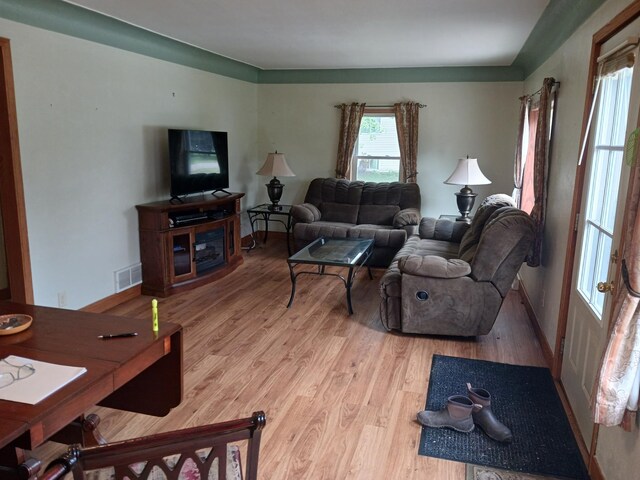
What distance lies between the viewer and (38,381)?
154cm

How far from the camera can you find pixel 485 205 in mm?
4668

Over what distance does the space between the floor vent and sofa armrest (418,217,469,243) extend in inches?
117

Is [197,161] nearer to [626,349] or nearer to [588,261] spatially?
[588,261]

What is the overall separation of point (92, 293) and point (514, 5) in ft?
13.1

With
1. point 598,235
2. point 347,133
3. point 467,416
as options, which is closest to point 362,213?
point 347,133

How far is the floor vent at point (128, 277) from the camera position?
4633 mm

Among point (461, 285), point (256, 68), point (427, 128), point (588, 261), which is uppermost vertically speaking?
point (256, 68)

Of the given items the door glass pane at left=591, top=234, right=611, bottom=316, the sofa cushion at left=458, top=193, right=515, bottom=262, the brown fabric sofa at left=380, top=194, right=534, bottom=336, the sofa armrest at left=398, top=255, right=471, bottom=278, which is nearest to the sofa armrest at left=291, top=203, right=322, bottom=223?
the sofa cushion at left=458, top=193, right=515, bottom=262

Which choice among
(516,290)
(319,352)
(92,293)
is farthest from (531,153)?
(92,293)

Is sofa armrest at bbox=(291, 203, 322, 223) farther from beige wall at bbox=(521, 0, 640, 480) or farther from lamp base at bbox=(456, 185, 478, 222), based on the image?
beige wall at bbox=(521, 0, 640, 480)

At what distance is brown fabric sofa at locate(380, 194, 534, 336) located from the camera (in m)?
3.65

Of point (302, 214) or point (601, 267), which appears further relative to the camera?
point (302, 214)

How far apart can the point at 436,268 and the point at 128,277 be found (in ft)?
9.41

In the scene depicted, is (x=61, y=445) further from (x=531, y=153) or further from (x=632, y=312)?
(x=531, y=153)
